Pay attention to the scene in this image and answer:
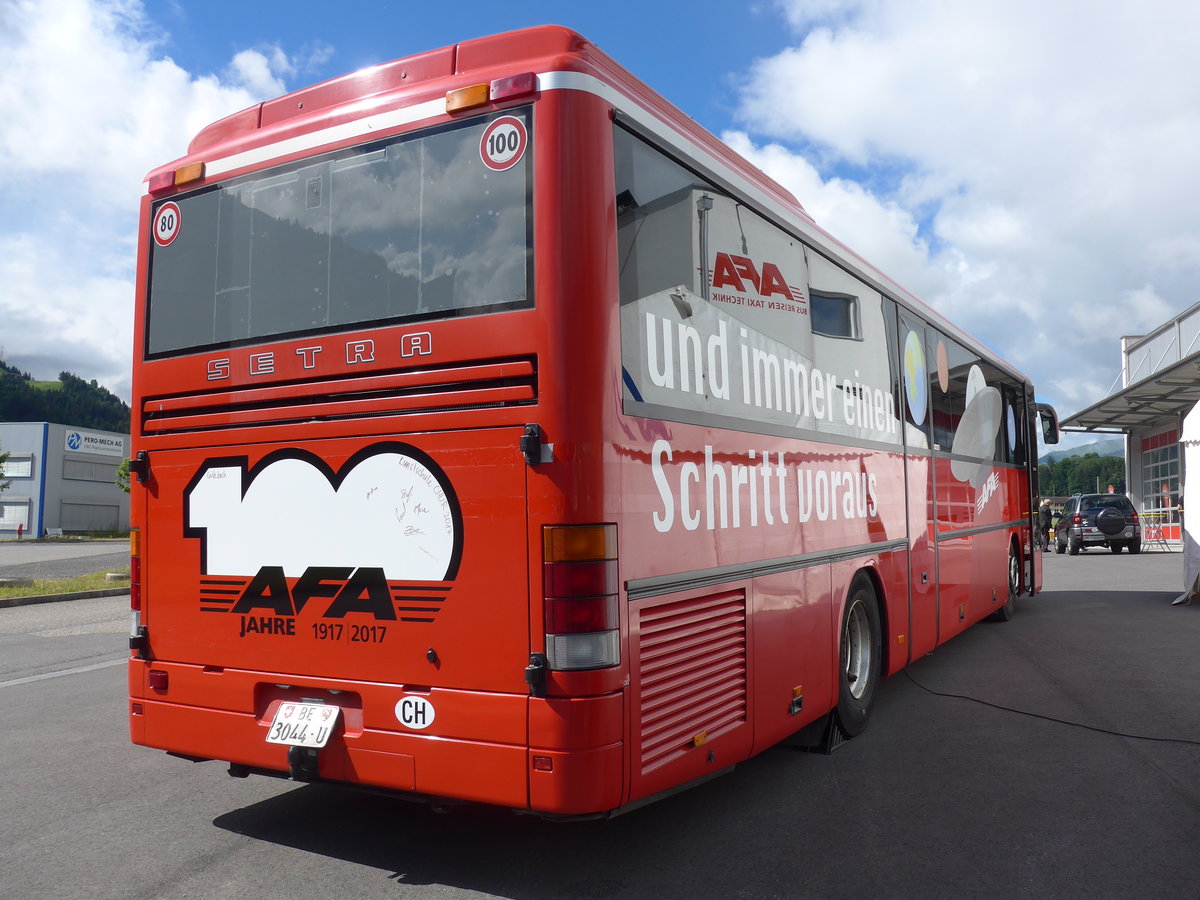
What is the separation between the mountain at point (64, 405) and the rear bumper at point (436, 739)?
103 m

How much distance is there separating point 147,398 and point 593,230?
2584 millimetres

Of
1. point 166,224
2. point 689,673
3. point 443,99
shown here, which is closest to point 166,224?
point 166,224

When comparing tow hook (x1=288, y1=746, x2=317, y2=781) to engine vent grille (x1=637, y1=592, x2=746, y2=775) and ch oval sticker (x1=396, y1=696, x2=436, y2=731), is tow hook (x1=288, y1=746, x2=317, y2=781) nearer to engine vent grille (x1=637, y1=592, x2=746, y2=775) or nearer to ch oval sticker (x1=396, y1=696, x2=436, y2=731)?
ch oval sticker (x1=396, y1=696, x2=436, y2=731)

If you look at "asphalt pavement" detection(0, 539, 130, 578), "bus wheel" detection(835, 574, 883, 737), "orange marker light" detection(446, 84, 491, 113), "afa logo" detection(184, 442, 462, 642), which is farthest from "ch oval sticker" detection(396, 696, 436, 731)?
"asphalt pavement" detection(0, 539, 130, 578)

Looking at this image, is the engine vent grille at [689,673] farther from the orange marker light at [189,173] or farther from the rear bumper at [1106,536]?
the rear bumper at [1106,536]

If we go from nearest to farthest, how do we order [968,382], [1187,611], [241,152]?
1. [241,152]
2. [968,382]
3. [1187,611]

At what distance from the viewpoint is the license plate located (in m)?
3.87

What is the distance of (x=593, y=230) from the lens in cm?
358

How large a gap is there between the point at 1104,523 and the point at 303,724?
28.3 m

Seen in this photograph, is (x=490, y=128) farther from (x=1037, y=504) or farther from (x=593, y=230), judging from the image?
(x=1037, y=504)

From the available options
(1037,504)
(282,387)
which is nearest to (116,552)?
(1037,504)

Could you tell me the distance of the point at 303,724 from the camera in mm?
3945

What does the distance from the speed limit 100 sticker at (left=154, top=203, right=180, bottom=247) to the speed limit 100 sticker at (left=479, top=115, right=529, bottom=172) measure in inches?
75.9

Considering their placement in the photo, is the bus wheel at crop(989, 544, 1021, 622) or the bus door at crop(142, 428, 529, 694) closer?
the bus door at crop(142, 428, 529, 694)
